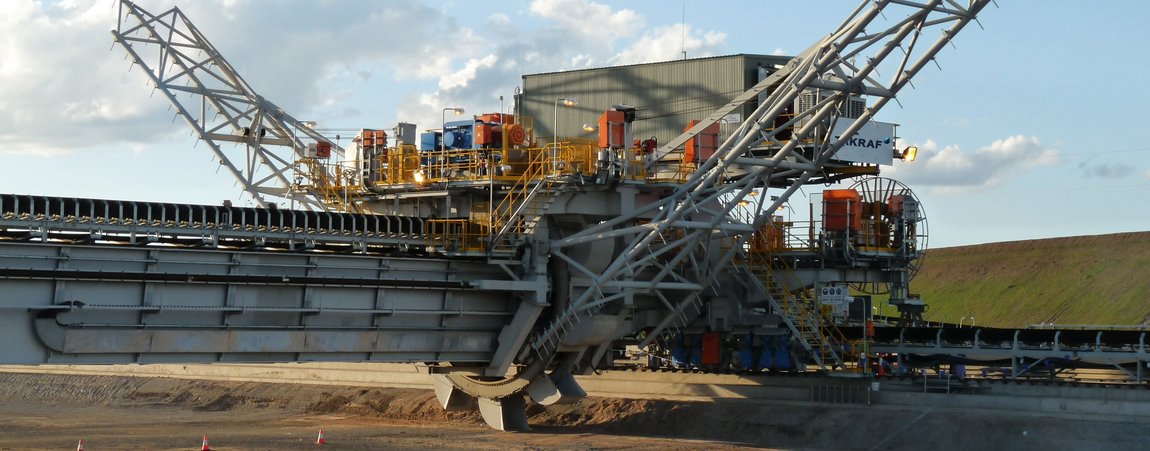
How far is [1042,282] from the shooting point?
108 metres

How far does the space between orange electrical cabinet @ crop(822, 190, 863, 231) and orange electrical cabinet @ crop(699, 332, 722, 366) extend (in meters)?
5.67

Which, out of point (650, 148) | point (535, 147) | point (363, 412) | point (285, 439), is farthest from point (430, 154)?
point (363, 412)

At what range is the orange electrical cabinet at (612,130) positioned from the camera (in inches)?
1575

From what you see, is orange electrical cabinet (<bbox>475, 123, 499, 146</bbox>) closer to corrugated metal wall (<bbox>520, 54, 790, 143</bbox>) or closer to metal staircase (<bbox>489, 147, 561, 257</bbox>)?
metal staircase (<bbox>489, 147, 561, 257</bbox>)

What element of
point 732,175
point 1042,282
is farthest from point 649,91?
point 1042,282

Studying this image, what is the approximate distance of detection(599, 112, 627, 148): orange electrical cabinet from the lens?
4000 cm

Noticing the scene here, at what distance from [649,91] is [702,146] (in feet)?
23.6

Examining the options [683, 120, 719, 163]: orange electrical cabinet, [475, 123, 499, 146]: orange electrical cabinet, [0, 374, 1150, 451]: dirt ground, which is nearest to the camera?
[0, 374, 1150, 451]: dirt ground

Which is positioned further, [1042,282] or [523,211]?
[1042,282]

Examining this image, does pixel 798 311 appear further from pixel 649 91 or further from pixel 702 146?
pixel 649 91

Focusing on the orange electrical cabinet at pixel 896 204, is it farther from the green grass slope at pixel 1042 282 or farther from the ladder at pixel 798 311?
the green grass slope at pixel 1042 282

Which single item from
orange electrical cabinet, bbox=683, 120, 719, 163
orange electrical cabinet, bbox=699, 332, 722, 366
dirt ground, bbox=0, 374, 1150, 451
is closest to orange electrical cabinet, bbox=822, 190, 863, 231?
orange electrical cabinet, bbox=699, 332, 722, 366

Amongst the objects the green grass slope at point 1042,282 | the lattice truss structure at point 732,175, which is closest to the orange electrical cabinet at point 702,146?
the lattice truss structure at point 732,175

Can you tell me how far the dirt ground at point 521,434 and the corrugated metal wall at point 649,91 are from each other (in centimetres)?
1021
